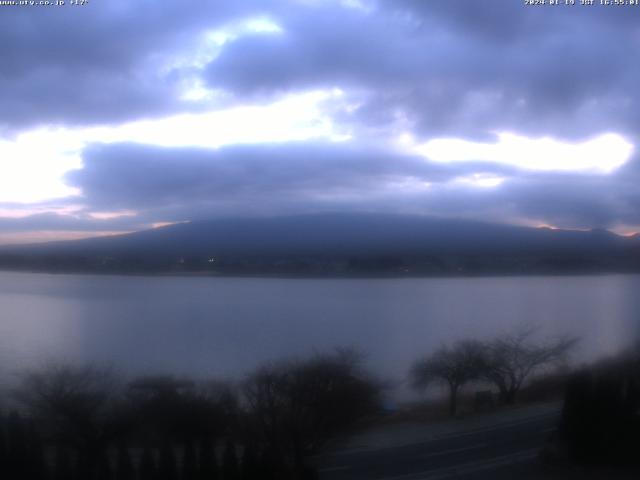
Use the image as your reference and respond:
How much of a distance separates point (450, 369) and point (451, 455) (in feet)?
6.28

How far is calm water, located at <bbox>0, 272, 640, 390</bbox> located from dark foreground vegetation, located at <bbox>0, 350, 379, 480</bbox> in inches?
24.4

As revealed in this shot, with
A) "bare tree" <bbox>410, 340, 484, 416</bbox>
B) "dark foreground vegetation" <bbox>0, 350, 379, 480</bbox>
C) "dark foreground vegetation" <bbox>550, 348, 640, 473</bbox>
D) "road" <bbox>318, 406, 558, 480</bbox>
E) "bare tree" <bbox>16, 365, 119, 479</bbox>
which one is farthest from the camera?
"bare tree" <bbox>410, 340, 484, 416</bbox>

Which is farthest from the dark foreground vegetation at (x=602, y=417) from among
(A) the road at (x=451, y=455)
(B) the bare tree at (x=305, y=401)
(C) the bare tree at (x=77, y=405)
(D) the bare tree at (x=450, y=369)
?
(C) the bare tree at (x=77, y=405)

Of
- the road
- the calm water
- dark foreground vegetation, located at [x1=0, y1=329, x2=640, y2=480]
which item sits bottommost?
the road

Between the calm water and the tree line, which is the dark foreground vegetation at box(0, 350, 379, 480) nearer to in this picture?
the calm water

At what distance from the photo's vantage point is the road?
23.7ft

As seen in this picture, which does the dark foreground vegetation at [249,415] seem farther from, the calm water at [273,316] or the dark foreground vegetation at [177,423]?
the calm water at [273,316]

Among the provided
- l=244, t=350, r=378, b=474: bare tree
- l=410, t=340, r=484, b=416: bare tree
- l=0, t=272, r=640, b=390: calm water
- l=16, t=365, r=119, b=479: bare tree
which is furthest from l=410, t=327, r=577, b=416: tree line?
l=16, t=365, r=119, b=479: bare tree

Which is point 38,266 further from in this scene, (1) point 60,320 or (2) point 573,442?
(2) point 573,442

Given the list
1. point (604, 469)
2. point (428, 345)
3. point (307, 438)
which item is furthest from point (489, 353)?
point (307, 438)

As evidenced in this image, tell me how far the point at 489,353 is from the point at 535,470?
8.44 feet

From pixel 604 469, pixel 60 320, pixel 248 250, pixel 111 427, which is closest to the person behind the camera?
pixel 111 427

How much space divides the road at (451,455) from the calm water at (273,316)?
1377 millimetres

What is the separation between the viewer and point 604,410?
8.72 m
